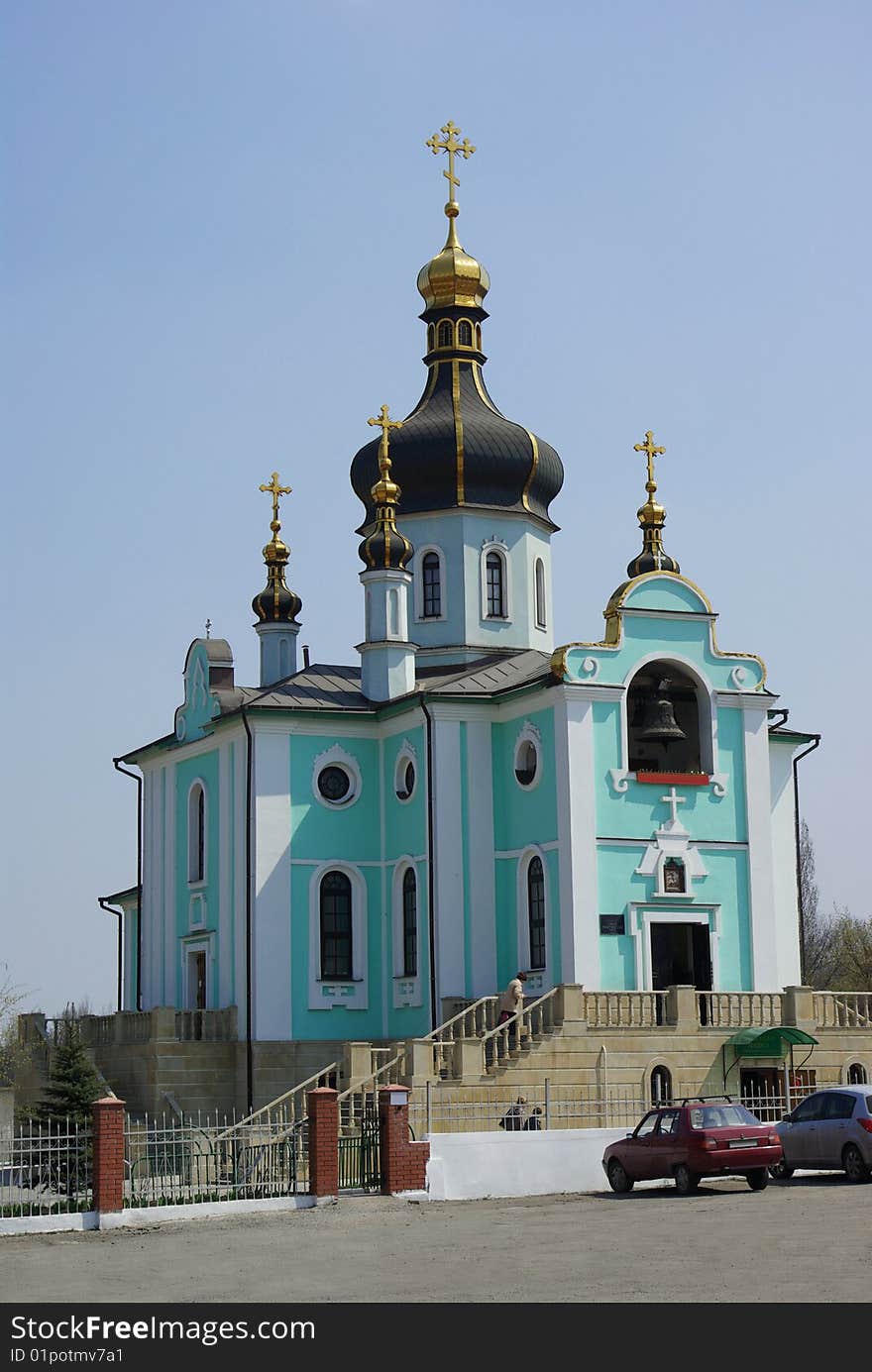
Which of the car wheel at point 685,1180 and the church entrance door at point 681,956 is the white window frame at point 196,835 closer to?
the church entrance door at point 681,956

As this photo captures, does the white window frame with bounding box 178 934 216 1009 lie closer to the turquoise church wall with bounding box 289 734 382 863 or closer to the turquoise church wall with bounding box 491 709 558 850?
the turquoise church wall with bounding box 289 734 382 863

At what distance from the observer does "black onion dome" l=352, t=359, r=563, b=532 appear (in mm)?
37219

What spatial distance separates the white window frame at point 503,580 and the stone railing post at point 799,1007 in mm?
10547

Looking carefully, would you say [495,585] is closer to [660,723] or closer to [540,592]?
[540,592]

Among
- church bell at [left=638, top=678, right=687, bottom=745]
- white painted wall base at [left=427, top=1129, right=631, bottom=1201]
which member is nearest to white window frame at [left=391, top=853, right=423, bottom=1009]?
church bell at [left=638, top=678, right=687, bottom=745]

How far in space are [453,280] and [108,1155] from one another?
71.9 ft

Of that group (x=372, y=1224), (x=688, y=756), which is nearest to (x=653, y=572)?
(x=688, y=756)

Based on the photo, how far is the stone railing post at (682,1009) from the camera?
93.5 feet

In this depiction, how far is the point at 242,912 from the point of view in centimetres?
3328

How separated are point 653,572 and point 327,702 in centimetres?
608

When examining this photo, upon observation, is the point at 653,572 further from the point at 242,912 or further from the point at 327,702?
the point at 242,912

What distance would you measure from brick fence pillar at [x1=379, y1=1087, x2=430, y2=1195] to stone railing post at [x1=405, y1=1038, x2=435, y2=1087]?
10.8ft

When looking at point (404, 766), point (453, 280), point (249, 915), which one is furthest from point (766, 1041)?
point (453, 280)

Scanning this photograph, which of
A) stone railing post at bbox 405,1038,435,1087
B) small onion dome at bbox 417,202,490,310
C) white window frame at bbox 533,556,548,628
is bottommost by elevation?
stone railing post at bbox 405,1038,435,1087
